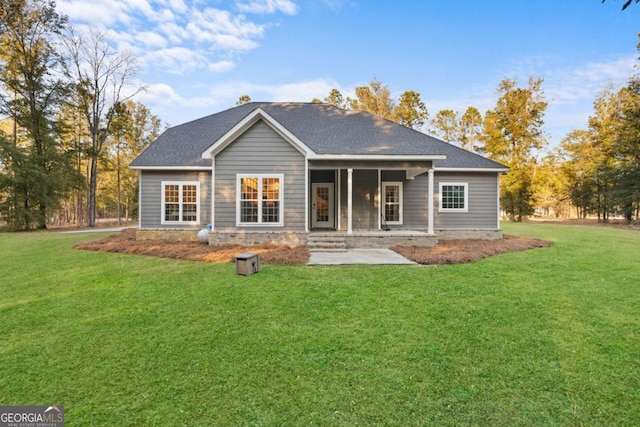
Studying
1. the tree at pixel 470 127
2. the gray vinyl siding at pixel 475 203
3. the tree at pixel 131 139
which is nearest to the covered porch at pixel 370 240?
the gray vinyl siding at pixel 475 203

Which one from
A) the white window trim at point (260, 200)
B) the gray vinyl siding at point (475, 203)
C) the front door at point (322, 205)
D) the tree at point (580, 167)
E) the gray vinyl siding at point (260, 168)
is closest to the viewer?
the gray vinyl siding at point (260, 168)

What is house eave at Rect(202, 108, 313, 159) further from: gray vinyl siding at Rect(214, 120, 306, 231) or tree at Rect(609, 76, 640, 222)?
tree at Rect(609, 76, 640, 222)

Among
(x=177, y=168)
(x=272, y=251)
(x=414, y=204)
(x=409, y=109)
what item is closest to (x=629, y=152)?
(x=409, y=109)

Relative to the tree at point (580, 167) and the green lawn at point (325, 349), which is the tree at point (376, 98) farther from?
the green lawn at point (325, 349)

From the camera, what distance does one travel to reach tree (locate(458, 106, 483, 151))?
1406 inches

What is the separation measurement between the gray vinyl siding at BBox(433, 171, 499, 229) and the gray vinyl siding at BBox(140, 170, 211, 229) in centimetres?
1026

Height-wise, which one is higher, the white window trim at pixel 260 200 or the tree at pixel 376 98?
the tree at pixel 376 98

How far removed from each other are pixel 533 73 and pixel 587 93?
613 centimetres

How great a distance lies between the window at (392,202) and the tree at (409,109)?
2168 centimetres

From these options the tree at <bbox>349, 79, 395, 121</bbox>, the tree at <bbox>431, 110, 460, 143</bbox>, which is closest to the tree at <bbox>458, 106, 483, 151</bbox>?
the tree at <bbox>431, 110, 460, 143</bbox>

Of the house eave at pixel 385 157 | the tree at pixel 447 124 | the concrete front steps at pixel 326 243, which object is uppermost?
the tree at pixel 447 124

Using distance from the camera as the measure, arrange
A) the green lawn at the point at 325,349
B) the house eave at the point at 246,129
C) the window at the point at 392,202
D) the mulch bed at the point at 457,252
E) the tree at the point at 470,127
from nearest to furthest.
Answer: the green lawn at the point at 325,349, the mulch bed at the point at 457,252, the house eave at the point at 246,129, the window at the point at 392,202, the tree at the point at 470,127

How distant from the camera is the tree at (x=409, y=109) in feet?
108

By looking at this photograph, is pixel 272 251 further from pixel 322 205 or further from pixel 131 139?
pixel 131 139
